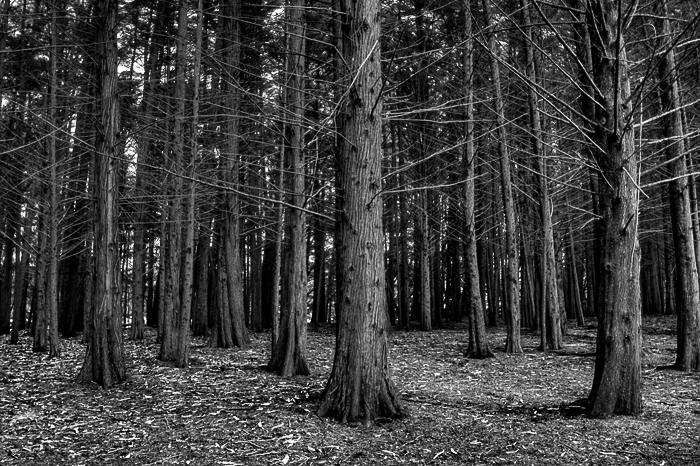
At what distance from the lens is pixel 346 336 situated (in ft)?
18.4

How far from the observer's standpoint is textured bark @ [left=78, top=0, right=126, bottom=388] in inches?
310

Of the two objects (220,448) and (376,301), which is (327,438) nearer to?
(220,448)

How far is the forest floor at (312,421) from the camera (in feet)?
15.4

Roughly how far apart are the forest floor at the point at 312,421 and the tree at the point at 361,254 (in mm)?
289

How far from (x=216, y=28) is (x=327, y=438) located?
12786 mm

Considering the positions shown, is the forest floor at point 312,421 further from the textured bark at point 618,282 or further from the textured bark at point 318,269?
the textured bark at point 318,269

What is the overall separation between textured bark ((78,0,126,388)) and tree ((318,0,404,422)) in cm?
381

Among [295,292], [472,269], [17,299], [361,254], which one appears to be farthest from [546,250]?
[17,299]

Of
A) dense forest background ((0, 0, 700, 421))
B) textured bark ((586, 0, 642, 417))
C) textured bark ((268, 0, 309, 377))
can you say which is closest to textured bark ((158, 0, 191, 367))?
dense forest background ((0, 0, 700, 421))

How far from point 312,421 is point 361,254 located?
1703mm

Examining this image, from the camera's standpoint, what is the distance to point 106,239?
26.6 ft

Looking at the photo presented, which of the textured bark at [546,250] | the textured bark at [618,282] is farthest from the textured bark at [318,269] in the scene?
the textured bark at [618,282]

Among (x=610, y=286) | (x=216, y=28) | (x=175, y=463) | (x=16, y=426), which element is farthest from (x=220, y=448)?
(x=216, y=28)

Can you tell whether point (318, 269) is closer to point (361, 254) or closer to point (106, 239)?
point (106, 239)
